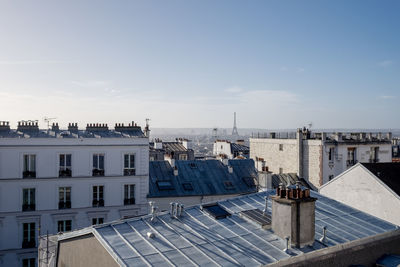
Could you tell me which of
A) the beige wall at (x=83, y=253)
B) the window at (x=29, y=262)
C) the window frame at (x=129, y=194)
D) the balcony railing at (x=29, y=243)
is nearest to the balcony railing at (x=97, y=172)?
the window frame at (x=129, y=194)

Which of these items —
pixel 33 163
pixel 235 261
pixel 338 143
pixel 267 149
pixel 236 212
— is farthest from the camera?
pixel 267 149

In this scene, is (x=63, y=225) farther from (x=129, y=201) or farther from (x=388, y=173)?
(x=388, y=173)

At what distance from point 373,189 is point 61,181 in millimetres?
24100

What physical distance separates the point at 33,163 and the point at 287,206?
24.9 m

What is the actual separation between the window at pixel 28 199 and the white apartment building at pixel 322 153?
854 inches

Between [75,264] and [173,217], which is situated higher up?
[173,217]

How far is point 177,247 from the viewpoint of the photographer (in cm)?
1374

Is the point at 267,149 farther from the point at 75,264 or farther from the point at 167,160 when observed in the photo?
the point at 75,264

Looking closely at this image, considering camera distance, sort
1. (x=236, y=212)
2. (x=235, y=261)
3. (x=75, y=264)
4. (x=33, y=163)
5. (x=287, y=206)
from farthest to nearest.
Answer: (x=33, y=163) → (x=236, y=212) → (x=75, y=264) → (x=287, y=206) → (x=235, y=261)

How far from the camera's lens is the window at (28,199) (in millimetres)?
32469

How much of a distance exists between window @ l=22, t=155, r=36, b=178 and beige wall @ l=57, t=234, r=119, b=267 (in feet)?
57.0

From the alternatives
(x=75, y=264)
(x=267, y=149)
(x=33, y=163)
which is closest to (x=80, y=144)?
(x=33, y=163)

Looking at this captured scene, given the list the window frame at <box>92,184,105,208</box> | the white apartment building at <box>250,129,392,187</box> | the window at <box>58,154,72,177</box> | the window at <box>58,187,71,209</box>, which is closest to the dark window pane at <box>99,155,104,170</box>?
the window frame at <box>92,184,105,208</box>

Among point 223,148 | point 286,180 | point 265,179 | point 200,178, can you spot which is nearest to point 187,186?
point 200,178
